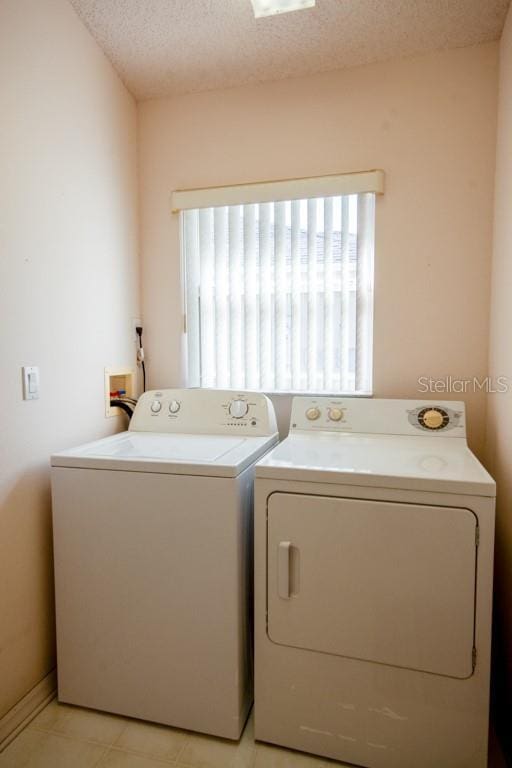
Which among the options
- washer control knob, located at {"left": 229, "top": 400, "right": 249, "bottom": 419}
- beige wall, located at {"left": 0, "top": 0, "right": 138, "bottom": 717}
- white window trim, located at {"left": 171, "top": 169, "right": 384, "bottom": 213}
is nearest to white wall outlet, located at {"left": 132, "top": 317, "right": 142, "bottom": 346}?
beige wall, located at {"left": 0, "top": 0, "right": 138, "bottom": 717}

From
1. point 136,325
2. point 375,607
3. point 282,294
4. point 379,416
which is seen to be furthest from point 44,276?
point 375,607

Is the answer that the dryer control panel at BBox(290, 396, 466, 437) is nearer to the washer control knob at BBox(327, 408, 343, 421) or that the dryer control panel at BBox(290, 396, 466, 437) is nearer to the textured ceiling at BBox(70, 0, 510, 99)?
the washer control knob at BBox(327, 408, 343, 421)

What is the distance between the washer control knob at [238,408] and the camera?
1777mm

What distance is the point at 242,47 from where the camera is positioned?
176 centimetres

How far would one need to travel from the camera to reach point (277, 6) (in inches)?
60.2

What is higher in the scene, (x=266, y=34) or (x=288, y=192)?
(x=266, y=34)

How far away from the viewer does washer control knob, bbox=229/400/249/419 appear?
70.0 inches

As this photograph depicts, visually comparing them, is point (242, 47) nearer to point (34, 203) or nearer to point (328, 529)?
point (34, 203)

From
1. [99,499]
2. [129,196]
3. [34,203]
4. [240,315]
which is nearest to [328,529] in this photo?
[99,499]

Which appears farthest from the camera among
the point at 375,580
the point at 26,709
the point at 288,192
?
the point at 288,192

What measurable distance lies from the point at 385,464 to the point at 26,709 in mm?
1416

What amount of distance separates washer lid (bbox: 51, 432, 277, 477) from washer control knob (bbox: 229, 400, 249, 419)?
11 centimetres

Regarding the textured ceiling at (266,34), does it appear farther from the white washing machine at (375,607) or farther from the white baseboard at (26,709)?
the white baseboard at (26,709)

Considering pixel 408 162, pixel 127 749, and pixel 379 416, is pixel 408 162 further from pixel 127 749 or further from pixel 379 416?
pixel 127 749
